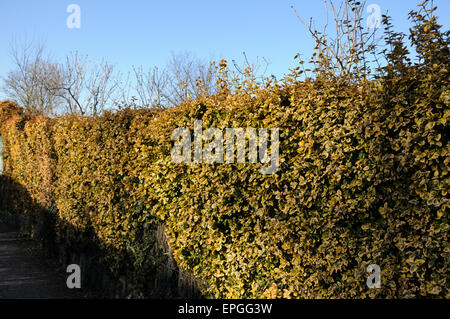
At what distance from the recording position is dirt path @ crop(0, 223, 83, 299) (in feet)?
25.3

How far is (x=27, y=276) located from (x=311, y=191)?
742cm

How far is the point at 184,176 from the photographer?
19.3 ft

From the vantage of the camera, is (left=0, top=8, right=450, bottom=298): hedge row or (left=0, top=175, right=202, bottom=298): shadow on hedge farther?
(left=0, top=175, right=202, bottom=298): shadow on hedge

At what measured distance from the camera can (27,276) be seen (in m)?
8.71

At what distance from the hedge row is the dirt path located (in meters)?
2.20

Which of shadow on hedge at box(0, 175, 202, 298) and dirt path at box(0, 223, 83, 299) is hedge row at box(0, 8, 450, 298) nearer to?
shadow on hedge at box(0, 175, 202, 298)

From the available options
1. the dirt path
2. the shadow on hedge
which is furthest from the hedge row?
the dirt path

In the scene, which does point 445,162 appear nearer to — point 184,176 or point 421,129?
point 421,129

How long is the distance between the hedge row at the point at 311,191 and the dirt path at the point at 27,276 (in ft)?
7.23

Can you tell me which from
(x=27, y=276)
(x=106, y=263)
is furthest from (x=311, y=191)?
(x=27, y=276)

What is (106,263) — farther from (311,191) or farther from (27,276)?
(311,191)

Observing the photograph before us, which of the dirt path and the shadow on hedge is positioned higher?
the shadow on hedge

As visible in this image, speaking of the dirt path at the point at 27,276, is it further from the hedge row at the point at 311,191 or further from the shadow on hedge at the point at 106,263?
the hedge row at the point at 311,191

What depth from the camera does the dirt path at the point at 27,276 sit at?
7.72 metres
